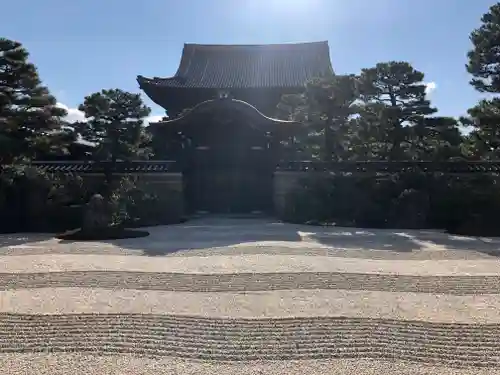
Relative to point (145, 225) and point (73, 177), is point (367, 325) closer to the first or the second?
point (145, 225)

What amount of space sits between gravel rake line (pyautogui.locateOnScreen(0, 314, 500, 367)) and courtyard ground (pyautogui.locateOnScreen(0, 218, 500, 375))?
17 mm

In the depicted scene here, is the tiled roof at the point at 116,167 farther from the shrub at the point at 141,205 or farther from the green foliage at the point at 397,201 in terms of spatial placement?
the green foliage at the point at 397,201

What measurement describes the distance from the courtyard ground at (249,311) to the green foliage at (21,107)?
19.6 ft

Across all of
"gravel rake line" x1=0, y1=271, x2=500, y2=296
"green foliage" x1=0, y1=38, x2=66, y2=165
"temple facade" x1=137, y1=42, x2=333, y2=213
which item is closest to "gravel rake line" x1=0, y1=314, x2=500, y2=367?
"gravel rake line" x1=0, y1=271, x2=500, y2=296

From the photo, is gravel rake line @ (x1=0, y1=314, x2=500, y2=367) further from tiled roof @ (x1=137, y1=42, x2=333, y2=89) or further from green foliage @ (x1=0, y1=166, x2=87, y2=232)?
tiled roof @ (x1=137, y1=42, x2=333, y2=89)

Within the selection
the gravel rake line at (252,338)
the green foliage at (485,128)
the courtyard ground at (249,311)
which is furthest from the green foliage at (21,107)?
the green foliage at (485,128)

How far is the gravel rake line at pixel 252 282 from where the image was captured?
5.54 meters

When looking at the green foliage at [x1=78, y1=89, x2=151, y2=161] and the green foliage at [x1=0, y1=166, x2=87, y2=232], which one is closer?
the green foliage at [x1=0, y1=166, x2=87, y2=232]

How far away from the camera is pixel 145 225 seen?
42.0 feet

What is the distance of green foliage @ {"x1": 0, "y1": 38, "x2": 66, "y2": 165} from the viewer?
41.7ft

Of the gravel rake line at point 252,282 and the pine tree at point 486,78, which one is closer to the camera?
the gravel rake line at point 252,282

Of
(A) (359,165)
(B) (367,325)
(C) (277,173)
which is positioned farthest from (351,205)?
(B) (367,325)

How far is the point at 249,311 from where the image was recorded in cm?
472

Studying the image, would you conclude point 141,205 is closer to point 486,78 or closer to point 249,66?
point 486,78
